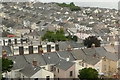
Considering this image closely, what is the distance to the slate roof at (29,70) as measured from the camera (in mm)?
23753

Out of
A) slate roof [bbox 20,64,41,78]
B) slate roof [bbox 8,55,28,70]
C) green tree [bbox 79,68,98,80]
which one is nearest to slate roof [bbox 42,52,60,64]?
slate roof [bbox 8,55,28,70]

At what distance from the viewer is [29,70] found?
79.9 feet

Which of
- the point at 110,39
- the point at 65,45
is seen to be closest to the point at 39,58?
the point at 65,45

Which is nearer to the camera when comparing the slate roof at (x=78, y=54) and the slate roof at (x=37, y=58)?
the slate roof at (x=37, y=58)

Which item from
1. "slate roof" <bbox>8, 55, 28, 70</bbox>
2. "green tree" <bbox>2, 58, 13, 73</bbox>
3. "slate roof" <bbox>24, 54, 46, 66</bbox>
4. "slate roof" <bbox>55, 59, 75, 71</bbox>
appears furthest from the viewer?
"slate roof" <bbox>24, 54, 46, 66</bbox>

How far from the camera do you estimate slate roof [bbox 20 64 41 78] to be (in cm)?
2375

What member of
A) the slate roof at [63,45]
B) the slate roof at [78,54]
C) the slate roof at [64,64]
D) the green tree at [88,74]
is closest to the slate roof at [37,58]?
the slate roof at [64,64]

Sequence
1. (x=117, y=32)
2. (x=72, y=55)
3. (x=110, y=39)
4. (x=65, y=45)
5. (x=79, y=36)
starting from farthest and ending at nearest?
(x=117, y=32) → (x=79, y=36) → (x=110, y=39) → (x=65, y=45) → (x=72, y=55)

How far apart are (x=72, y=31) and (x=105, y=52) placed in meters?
19.5

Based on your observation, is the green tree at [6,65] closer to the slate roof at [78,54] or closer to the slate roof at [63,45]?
the slate roof at [78,54]

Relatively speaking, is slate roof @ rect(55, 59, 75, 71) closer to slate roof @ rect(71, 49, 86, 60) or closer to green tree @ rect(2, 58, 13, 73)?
slate roof @ rect(71, 49, 86, 60)

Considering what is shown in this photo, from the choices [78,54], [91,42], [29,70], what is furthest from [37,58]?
[91,42]

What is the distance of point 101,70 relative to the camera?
94.1ft

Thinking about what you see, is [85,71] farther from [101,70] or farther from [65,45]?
[65,45]
